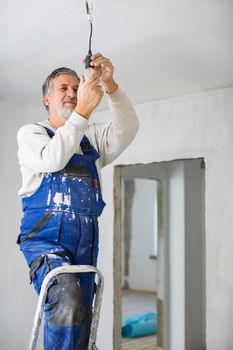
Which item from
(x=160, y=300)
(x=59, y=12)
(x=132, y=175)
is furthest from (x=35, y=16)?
(x=160, y=300)

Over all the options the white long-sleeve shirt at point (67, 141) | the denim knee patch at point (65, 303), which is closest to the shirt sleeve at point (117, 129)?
the white long-sleeve shirt at point (67, 141)

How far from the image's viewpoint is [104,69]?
193 cm

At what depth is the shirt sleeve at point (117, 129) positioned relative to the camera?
79.7 inches

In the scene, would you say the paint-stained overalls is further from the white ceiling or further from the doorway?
the doorway

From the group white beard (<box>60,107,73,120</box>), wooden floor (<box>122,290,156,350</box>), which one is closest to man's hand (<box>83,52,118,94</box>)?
white beard (<box>60,107,73,120</box>)

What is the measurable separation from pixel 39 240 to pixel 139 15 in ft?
3.68

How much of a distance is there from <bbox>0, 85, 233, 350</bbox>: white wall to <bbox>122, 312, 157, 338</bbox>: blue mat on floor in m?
2.12

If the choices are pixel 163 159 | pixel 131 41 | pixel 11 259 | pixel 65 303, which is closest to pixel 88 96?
pixel 65 303

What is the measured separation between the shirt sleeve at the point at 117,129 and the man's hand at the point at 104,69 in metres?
0.04

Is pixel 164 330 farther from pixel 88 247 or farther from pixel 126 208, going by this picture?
pixel 126 208

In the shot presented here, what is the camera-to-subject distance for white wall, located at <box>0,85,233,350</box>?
329 cm

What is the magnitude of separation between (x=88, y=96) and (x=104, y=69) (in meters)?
0.21

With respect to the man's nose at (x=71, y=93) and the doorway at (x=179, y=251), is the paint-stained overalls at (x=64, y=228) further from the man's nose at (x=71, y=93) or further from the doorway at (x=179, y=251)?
the doorway at (x=179, y=251)

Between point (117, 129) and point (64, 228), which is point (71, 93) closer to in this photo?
point (117, 129)
